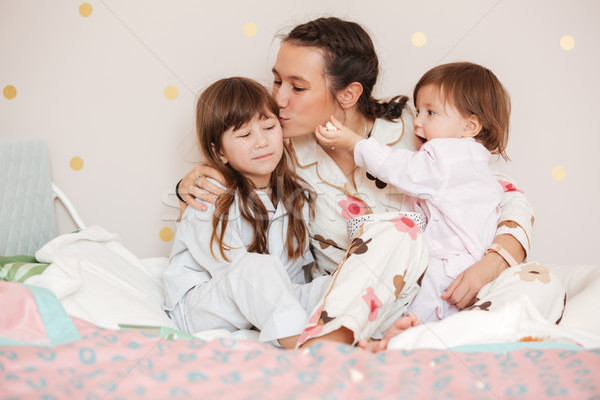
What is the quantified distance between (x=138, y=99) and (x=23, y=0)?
477 mm

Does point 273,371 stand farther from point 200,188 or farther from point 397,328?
point 200,188

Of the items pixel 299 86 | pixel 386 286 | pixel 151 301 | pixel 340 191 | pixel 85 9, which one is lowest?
pixel 151 301

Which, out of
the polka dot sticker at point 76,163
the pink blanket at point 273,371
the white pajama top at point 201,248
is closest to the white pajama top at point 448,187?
the white pajama top at point 201,248

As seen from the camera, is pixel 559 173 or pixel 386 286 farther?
pixel 559 173

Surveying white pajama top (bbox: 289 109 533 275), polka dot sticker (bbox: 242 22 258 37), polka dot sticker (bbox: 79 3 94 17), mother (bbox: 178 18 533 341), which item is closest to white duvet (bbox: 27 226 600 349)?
mother (bbox: 178 18 533 341)

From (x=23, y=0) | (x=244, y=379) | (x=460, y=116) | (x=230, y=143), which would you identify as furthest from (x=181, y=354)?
(x=23, y=0)

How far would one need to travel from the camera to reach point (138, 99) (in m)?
1.87

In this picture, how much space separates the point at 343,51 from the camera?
1606 millimetres

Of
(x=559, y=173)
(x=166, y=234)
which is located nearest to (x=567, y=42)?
(x=559, y=173)

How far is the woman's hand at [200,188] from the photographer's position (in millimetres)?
1469

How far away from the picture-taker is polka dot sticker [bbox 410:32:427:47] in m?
1.92

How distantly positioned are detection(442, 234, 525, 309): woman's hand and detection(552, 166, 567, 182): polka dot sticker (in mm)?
672

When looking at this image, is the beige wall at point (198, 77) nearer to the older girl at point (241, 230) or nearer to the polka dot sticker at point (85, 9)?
the polka dot sticker at point (85, 9)

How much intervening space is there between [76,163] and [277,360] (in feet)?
4.32
